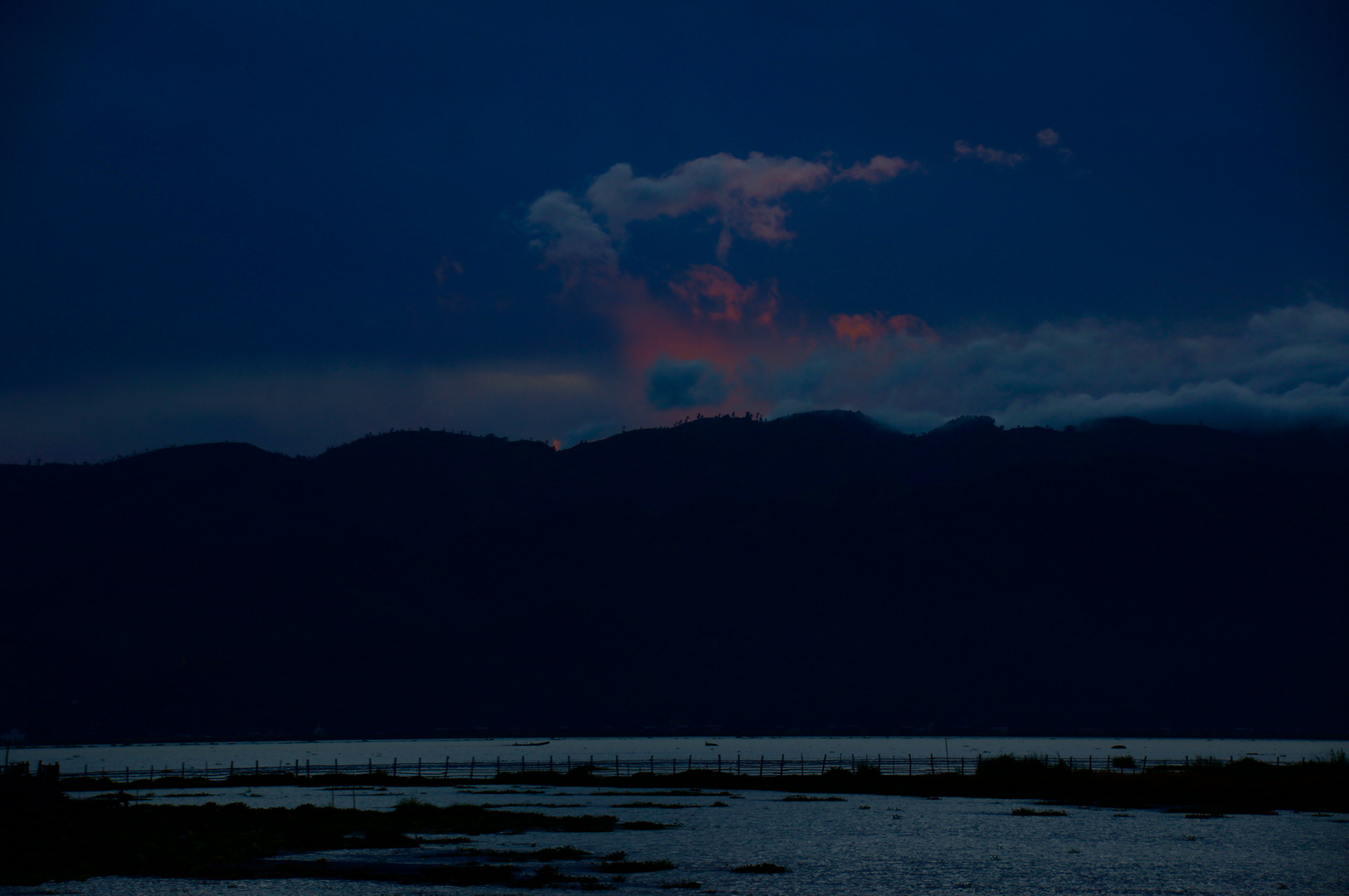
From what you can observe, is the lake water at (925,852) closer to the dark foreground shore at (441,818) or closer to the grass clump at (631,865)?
the grass clump at (631,865)

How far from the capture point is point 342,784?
103 meters

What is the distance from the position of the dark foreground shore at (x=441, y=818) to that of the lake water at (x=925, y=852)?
1947 mm

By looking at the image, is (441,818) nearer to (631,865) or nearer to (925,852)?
(631,865)

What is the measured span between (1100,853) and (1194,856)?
153 inches

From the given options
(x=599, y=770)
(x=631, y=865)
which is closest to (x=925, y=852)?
(x=631, y=865)

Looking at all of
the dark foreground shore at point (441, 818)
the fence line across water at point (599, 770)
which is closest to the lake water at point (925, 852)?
the dark foreground shore at point (441, 818)

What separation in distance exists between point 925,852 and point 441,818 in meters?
28.5

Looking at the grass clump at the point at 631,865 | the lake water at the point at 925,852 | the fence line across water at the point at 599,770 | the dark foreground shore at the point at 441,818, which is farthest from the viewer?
the fence line across water at the point at 599,770

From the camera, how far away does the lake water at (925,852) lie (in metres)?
43.0

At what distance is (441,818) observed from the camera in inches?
2643

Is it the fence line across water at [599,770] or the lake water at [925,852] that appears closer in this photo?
the lake water at [925,852]

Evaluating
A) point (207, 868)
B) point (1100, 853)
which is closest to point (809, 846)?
point (1100, 853)

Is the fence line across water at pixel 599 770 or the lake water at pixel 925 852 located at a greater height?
the lake water at pixel 925 852

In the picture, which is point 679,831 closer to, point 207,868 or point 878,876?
point 878,876
